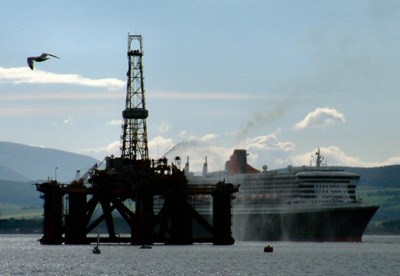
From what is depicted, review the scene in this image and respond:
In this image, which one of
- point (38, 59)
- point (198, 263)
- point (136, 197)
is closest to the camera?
point (38, 59)

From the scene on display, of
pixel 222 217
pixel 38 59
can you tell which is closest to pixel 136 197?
pixel 222 217

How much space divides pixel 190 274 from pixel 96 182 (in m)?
65.9

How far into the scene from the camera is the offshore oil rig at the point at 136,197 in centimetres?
16350

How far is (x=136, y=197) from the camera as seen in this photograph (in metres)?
163

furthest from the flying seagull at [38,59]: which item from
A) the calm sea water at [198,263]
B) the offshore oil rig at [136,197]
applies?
the offshore oil rig at [136,197]

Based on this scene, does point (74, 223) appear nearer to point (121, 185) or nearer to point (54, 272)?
point (121, 185)

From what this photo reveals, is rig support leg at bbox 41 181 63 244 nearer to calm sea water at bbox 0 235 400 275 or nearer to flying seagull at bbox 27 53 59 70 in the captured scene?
calm sea water at bbox 0 235 400 275

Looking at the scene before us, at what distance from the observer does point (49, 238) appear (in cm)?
17012

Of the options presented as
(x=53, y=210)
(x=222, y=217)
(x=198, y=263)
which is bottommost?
(x=198, y=263)

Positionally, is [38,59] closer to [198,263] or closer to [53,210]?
[198,263]

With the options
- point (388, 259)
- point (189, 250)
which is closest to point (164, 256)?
point (189, 250)

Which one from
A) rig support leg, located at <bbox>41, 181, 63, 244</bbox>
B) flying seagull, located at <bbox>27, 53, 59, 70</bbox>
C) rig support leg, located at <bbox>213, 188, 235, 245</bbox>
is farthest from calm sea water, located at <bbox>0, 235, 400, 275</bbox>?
flying seagull, located at <bbox>27, 53, 59, 70</bbox>

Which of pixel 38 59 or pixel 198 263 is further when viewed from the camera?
pixel 198 263

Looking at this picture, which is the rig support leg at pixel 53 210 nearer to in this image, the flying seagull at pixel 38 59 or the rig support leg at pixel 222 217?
the rig support leg at pixel 222 217
